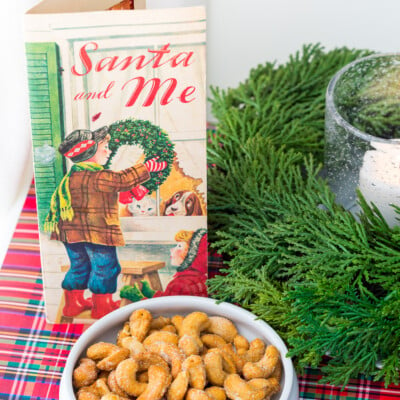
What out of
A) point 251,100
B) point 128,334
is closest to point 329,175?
point 251,100

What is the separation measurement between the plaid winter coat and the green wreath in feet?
0.05

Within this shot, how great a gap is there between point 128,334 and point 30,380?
10 centimetres

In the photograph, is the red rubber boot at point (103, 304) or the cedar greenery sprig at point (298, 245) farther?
the red rubber boot at point (103, 304)

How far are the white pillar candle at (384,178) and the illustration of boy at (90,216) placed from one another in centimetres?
18

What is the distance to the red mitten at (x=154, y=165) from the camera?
24.9 inches

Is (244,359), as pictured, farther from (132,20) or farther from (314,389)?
(132,20)

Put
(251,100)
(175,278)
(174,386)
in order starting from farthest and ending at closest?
1. (251,100)
2. (175,278)
3. (174,386)

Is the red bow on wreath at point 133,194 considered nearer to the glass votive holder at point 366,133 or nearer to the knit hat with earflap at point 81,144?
the knit hat with earflap at point 81,144

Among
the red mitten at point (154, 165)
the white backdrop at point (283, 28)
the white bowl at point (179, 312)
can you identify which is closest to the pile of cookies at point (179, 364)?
the white bowl at point (179, 312)

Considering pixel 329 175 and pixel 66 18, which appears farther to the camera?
pixel 329 175

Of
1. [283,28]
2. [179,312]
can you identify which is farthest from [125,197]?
[283,28]

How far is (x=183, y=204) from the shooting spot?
0.65 m

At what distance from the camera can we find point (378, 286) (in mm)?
618

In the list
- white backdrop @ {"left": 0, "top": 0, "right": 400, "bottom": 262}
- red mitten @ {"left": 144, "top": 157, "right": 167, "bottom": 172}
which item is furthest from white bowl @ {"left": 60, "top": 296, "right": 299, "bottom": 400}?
white backdrop @ {"left": 0, "top": 0, "right": 400, "bottom": 262}
